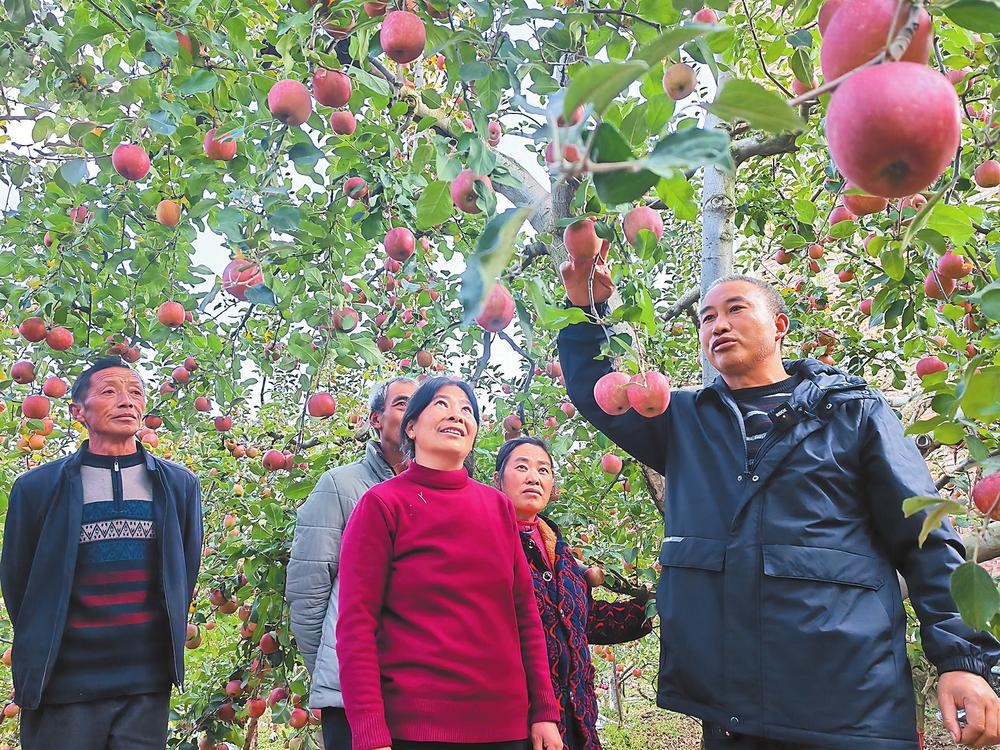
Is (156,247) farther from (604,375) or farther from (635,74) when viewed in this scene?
(635,74)

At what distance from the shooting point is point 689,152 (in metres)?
0.59

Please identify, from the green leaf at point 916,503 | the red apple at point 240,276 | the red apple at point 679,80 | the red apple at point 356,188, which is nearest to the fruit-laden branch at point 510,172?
the red apple at point 356,188

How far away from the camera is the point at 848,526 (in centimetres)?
152

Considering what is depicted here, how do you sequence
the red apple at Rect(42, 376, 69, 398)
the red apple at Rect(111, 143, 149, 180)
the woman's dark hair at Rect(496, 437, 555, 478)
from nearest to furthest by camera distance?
the red apple at Rect(111, 143, 149, 180) < the woman's dark hair at Rect(496, 437, 555, 478) < the red apple at Rect(42, 376, 69, 398)

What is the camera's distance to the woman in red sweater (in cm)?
157

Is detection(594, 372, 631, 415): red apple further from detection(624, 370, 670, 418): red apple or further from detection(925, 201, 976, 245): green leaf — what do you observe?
detection(925, 201, 976, 245): green leaf

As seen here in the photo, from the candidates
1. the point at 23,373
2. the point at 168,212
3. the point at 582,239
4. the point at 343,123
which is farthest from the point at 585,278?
the point at 23,373

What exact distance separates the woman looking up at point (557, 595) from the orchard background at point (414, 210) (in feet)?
1.13

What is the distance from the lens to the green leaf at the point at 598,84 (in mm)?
537

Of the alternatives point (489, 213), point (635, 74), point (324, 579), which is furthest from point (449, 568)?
point (635, 74)

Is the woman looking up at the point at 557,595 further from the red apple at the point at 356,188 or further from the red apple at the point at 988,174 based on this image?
the red apple at the point at 988,174

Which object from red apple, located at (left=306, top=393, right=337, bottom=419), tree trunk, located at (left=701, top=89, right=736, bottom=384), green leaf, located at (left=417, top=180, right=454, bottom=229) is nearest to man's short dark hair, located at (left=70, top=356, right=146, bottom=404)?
red apple, located at (left=306, top=393, right=337, bottom=419)

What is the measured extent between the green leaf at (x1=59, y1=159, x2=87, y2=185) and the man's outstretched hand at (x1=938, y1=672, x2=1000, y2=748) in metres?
1.98

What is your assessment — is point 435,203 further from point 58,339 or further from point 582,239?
point 58,339
